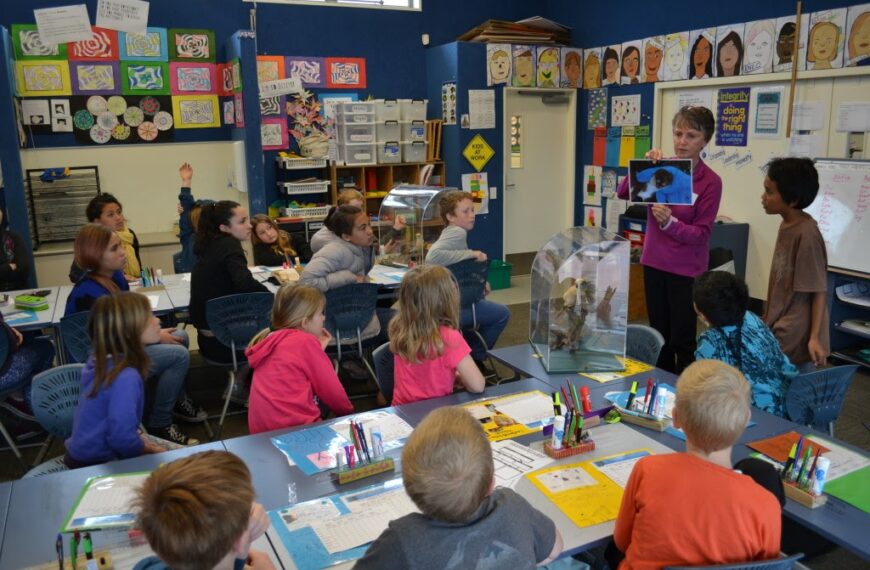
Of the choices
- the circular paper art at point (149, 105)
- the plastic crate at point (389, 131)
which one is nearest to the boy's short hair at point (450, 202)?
the plastic crate at point (389, 131)

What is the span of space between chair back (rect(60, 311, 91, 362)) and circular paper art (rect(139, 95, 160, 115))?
150 inches

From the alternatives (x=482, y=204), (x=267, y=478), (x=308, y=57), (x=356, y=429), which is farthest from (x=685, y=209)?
(x=308, y=57)

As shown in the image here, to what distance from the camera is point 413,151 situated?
7.58 m

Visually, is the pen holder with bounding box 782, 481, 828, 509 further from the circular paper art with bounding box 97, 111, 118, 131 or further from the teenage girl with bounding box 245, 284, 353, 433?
the circular paper art with bounding box 97, 111, 118, 131

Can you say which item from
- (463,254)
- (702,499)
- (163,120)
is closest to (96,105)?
(163,120)

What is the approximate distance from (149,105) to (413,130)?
2.67 metres

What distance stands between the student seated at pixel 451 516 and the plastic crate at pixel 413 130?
628 cm

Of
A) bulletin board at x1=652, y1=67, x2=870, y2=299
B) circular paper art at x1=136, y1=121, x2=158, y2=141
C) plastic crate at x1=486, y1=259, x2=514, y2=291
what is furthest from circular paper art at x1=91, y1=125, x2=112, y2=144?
bulletin board at x1=652, y1=67, x2=870, y2=299

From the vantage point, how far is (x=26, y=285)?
216 inches

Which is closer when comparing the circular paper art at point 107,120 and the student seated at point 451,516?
the student seated at point 451,516

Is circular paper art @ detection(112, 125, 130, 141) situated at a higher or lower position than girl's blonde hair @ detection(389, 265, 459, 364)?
higher

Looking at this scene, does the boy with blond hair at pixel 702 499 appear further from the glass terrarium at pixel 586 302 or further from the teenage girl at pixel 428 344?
the glass terrarium at pixel 586 302

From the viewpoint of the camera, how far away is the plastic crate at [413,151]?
24.7ft

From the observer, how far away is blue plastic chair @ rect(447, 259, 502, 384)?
4531mm
